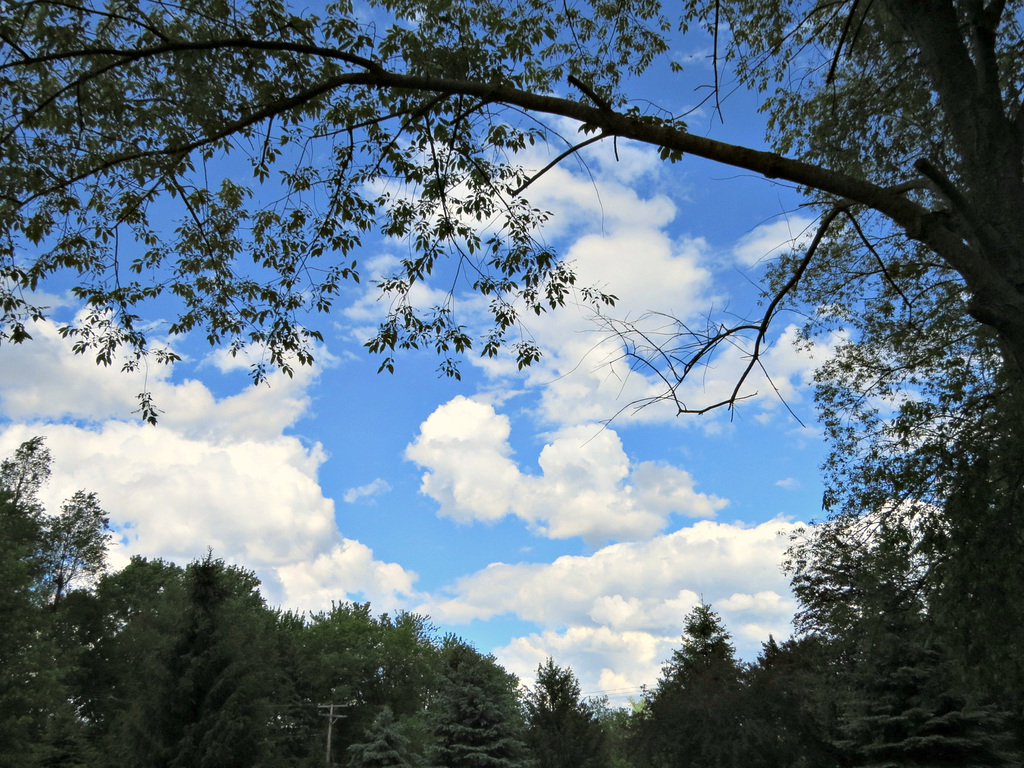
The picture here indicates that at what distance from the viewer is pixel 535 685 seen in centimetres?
2472

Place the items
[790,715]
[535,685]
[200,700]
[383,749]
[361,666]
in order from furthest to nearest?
1. [361,666]
2. [383,749]
3. [535,685]
4. [790,715]
5. [200,700]

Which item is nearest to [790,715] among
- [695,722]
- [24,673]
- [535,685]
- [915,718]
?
[695,722]

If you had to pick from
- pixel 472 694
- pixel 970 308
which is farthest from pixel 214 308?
pixel 472 694

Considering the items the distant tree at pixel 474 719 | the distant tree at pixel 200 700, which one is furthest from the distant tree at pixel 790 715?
the distant tree at pixel 200 700

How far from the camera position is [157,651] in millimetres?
18406

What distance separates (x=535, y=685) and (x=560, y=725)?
59.9 inches

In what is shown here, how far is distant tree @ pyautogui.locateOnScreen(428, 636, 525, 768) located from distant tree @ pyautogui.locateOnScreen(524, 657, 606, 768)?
67 centimetres

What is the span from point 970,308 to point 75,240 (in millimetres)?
7198

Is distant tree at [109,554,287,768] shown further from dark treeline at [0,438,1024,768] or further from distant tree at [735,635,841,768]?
distant tree at [735,635,841,768]

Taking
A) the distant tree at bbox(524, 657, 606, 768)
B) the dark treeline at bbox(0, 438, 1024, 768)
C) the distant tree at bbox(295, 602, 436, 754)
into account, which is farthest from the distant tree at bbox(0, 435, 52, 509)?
the distant tree at bbox(524, 657, 606, 768)

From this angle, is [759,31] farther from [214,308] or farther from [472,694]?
[472,694]

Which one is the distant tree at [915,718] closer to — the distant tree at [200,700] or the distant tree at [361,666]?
the distant tree at [200,700]

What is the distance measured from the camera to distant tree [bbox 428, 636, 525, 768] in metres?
22.5

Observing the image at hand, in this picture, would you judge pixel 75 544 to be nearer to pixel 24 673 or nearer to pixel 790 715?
pixel 24 673
